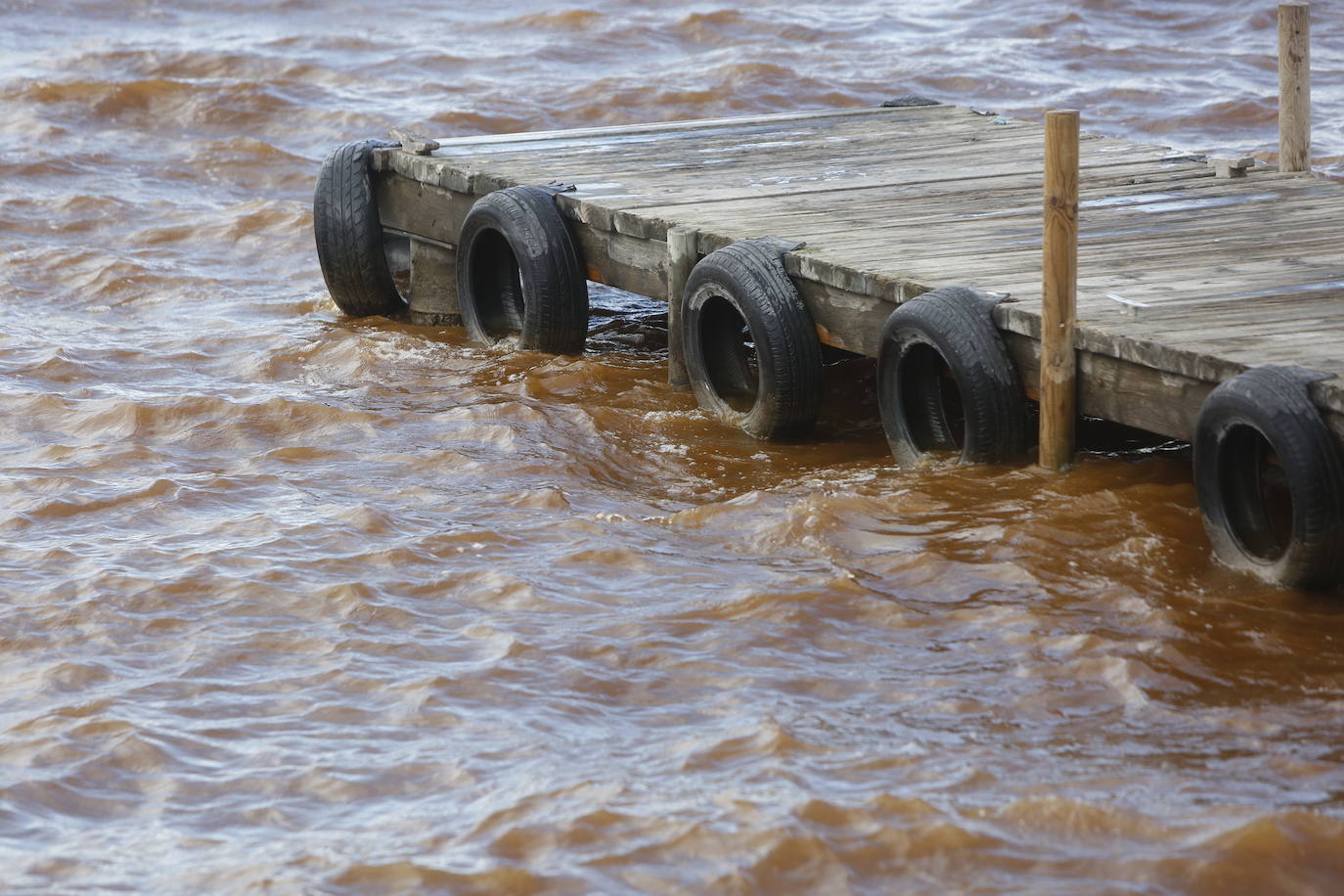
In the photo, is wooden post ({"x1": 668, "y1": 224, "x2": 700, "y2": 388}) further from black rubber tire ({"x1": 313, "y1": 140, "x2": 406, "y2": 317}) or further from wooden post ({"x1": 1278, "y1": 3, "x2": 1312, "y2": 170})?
wooden post ({"x1": 1278, "y1": 3, "x2": 1312, "y2": 170})

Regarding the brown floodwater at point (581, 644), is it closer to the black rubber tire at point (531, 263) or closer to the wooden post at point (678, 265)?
the black rubber tire at point (531, 263)

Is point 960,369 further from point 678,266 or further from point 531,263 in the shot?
point 531,263

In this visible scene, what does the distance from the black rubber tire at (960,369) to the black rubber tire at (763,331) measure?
0.41 m

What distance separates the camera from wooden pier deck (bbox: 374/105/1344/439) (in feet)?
19.6

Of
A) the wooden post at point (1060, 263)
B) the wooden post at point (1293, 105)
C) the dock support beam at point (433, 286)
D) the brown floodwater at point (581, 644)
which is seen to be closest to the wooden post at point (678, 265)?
the brown floodwater at point (581, 644)

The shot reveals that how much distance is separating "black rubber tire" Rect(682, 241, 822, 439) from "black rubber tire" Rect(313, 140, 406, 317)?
2772mm

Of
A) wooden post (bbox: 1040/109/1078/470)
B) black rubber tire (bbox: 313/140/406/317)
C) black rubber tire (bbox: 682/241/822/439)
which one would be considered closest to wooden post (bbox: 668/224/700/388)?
black rubber tire (bbox: 682/241/822/439)

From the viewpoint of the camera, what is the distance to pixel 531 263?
27.5 feet

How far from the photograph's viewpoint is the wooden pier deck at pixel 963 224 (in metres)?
5.98

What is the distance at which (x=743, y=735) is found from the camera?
16.0 feet

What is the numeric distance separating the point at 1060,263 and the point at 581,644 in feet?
7.06

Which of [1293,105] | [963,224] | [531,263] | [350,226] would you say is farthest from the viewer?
[350,226]

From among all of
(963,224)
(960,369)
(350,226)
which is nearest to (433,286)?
(350,226)

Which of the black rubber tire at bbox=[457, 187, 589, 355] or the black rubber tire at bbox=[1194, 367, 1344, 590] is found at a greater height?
the black rubber tire at bbox=[457, 187, 589, 355]
